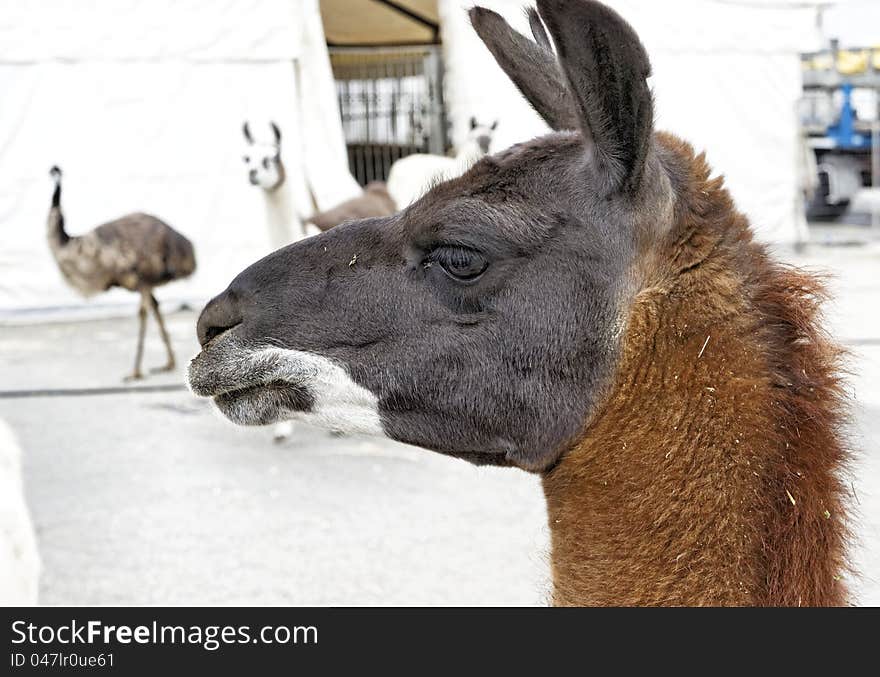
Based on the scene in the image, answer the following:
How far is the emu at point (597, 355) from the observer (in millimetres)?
1477

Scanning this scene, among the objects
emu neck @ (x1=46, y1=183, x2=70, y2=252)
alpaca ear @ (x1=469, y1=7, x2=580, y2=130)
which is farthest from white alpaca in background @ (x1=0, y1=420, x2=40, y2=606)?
emu neck @ (x1=46, y1=183, x2=70, y2=252)

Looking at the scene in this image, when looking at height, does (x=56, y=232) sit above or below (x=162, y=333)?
above

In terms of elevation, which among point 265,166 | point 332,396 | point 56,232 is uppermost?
point 332,396

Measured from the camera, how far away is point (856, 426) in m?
1.68

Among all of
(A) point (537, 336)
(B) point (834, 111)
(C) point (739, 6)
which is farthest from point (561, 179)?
(B) point (834, 111)

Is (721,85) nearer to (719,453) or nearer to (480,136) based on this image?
(480,136)

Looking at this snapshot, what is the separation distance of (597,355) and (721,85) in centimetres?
986

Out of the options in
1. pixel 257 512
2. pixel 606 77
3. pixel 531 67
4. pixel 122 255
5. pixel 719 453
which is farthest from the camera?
pixel 122 255

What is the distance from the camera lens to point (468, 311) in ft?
5.22

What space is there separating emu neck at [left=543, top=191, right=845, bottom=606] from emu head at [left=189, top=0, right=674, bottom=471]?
0.20 ft

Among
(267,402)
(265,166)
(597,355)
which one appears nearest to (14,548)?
(267,402)

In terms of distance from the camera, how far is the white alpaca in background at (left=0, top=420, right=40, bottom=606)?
2625mm

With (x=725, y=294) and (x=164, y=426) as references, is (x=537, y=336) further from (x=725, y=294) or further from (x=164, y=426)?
(x=164, y=426)

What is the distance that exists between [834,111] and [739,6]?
15.0ft
